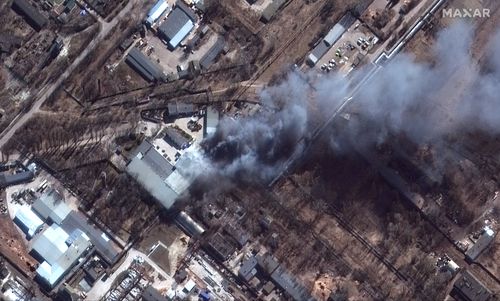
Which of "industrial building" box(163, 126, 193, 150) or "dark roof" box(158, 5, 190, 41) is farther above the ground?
"dark roof" box(158, 5, 190, 41)

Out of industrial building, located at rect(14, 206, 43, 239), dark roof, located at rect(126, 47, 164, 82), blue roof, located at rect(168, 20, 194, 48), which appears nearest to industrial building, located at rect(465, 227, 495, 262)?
dark roof, located at rect(126, 47, 164, 82)

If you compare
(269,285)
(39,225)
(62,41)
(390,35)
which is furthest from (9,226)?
(390,35)

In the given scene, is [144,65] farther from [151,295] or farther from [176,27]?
[151,295]

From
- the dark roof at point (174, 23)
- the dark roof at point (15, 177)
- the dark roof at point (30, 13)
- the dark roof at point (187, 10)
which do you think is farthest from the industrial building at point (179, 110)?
the dark roof at point (30, 13)

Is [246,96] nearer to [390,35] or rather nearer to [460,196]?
[390,35]

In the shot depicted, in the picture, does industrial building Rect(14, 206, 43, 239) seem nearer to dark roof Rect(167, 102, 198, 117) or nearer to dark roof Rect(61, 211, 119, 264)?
dark roof Rect(61, 211, 119, 264)
